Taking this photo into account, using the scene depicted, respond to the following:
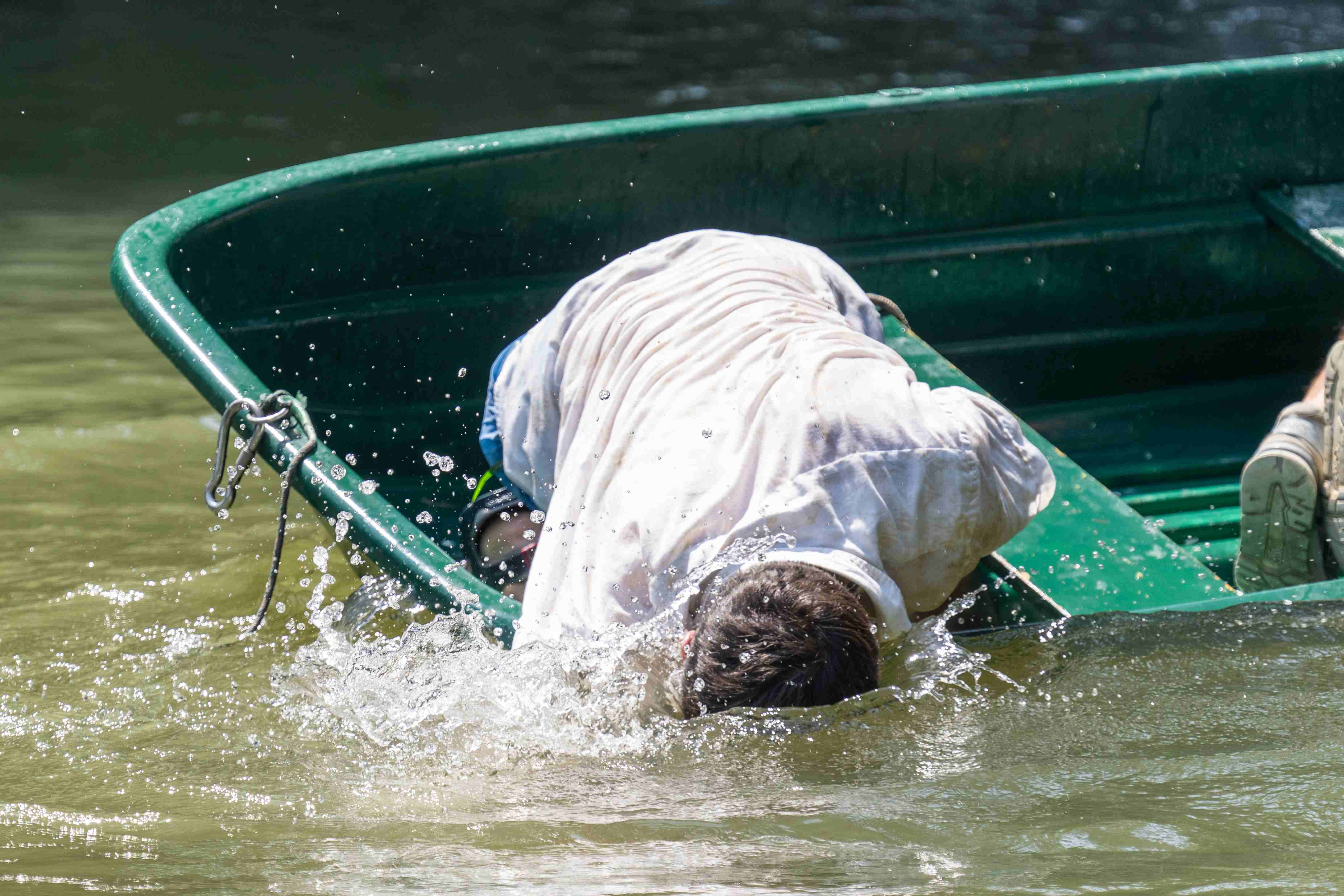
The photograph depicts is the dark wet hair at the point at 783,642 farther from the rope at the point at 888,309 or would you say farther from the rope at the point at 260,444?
the rope at the point at 888,309

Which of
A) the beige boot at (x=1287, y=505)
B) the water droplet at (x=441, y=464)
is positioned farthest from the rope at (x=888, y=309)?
the water droplet at (x=441, y=464)

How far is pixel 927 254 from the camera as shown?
13.6ft

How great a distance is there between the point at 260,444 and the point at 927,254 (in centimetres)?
204

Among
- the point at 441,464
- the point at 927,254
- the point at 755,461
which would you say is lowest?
the point at 441,464

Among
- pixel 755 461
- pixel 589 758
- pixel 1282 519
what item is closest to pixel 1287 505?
pixel 1282 519

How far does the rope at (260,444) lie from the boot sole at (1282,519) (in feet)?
6.02

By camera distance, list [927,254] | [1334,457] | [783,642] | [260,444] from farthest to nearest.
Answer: [927,254] < [1334,457] < [260,444] < [783,642]

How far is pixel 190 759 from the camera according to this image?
246 centimetres

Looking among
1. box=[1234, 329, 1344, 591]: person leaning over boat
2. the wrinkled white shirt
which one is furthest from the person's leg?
the wrinkled white shirt

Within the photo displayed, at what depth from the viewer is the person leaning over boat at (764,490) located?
2.19 meters

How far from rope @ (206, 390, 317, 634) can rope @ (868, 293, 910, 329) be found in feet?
4.38

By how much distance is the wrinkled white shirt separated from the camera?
7.50ft

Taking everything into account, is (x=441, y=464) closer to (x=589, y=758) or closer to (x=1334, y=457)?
(x=589, y=758)

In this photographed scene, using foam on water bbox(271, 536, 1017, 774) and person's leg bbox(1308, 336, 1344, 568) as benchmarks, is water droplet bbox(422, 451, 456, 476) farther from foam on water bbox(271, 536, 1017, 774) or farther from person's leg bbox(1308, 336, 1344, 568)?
person's leg bbox(1308, 336, 1344, 568)
